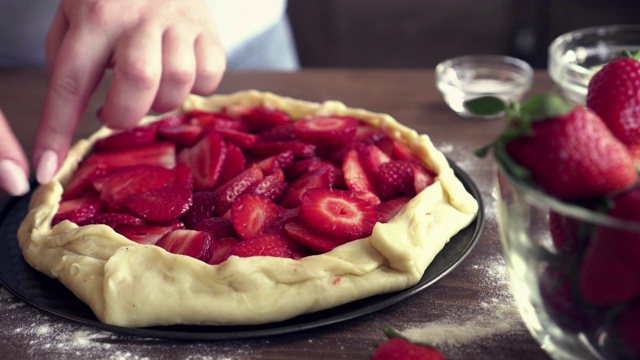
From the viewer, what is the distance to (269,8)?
247cm

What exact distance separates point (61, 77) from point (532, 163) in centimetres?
94

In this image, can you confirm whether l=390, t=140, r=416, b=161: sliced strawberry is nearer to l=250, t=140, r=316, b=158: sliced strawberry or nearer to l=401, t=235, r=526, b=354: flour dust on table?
l=250, t=140, r=316, b=158: sliced strawberry

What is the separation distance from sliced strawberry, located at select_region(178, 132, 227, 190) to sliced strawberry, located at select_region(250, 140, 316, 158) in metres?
0.07

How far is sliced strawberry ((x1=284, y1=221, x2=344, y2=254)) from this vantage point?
3.92ft

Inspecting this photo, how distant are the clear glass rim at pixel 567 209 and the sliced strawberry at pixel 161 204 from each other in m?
0.64

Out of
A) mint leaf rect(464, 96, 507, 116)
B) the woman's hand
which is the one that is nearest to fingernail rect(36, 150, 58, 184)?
the woman's hand

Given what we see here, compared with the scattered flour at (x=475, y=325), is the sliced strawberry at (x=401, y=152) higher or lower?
higher

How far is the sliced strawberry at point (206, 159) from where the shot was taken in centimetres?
142

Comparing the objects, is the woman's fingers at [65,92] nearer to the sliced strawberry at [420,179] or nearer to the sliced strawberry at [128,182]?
the sliced strawberry at [128,182]

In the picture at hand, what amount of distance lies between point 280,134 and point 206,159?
0.17 meters

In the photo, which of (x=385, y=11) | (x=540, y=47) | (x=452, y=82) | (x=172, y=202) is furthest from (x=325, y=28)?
(x=172, y=202)

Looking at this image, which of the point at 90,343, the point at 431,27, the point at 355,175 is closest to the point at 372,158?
the point at 355,175

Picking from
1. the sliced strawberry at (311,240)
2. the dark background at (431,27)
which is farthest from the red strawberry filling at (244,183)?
the dark background at (431,27)

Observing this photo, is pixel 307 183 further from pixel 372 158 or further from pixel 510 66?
pixel 510 66
